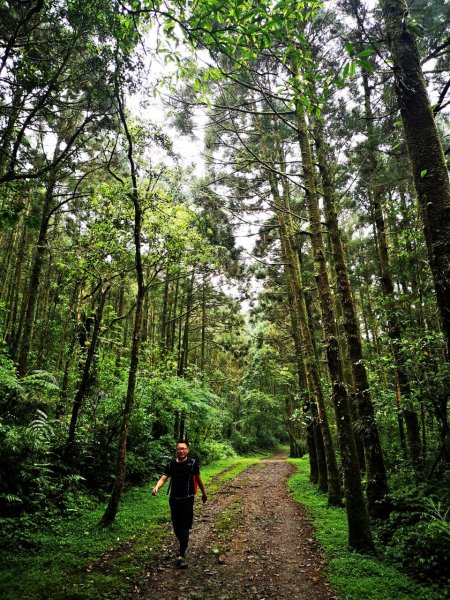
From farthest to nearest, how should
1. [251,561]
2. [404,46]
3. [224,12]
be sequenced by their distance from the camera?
[251,561]
[404,46]
[224,12]

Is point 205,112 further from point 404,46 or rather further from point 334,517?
point 334,517

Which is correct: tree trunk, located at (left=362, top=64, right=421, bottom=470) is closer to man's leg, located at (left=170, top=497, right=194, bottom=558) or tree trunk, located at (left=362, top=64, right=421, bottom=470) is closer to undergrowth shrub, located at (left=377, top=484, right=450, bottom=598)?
undergrowth shrub, located at (left=377, top=484, right=450, bottom=598)

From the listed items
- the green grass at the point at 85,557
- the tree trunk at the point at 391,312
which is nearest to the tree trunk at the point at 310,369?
the tree trunk at the point at 391,312

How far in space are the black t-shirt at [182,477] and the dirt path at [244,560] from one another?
106 centimetres

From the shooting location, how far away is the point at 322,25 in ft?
29.8

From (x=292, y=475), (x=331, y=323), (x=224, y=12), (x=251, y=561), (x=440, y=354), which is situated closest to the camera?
(x=224, y=12)

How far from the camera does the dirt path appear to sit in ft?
16.2

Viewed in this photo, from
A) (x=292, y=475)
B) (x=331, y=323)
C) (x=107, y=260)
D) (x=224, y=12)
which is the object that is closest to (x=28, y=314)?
(x=107, y=260)

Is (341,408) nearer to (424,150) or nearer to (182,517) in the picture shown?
(182,517)

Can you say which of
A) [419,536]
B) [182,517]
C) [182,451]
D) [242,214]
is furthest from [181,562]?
[242,214]

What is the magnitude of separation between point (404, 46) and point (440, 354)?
5.38m

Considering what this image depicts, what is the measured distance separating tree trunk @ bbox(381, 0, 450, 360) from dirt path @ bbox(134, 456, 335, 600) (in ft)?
14.2

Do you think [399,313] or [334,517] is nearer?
[399,313]

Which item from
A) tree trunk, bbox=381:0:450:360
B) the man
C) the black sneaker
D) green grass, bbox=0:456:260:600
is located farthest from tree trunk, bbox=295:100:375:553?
green grass, bbox=0:456:260:600
